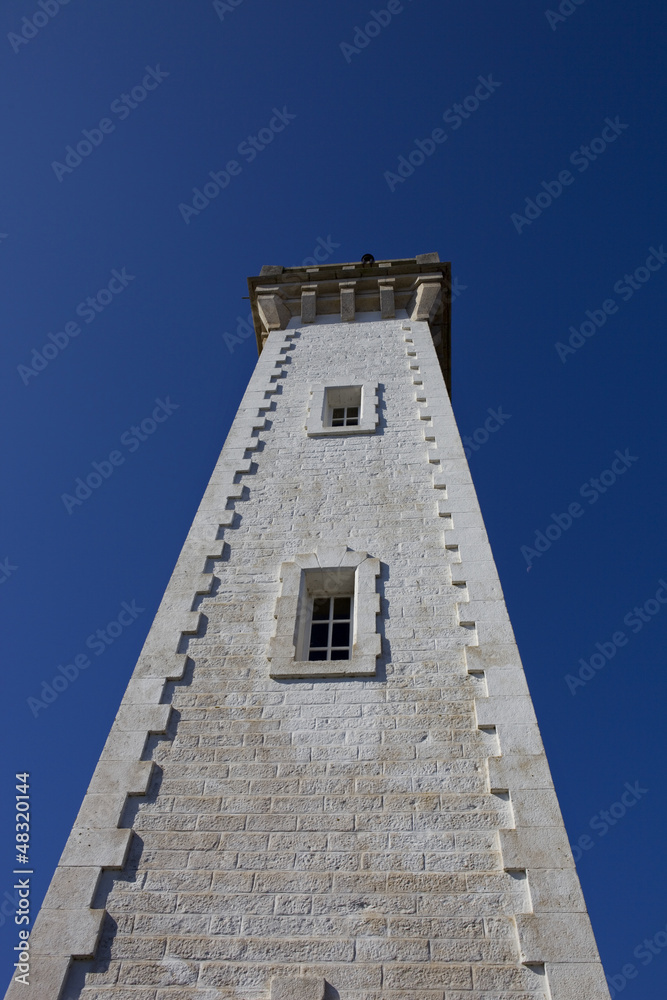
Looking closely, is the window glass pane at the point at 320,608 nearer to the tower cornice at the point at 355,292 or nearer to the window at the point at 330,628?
the window at the point at 330,628

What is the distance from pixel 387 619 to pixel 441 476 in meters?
2.59

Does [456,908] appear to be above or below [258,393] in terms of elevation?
below

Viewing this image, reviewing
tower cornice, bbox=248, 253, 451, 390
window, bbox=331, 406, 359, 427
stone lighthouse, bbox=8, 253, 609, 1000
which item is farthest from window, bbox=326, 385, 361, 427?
tower cornice, bbox=248, 253, 451, 390

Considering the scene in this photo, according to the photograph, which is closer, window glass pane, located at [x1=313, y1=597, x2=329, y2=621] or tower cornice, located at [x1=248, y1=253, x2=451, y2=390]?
window glass pane, located at [x1=313, y1=597, x2=329, y2=621]

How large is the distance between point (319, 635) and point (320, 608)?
44 cm

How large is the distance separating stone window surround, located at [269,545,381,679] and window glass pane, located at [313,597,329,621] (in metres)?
0.17

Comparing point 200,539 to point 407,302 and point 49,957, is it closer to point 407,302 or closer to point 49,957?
point 49,957

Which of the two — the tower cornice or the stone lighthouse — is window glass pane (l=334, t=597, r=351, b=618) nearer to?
the stone lighthouse

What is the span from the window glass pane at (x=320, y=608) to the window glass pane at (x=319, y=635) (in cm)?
15

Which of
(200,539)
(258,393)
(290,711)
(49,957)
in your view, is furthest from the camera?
(258,393)

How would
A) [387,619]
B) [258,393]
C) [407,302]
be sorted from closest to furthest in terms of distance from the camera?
[387,619] < [258,393] < [407,302]

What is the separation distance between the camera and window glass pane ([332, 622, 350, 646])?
812cm

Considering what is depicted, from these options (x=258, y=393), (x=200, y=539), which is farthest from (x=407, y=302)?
(x=200, y=539)

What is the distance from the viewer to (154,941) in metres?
5.43
